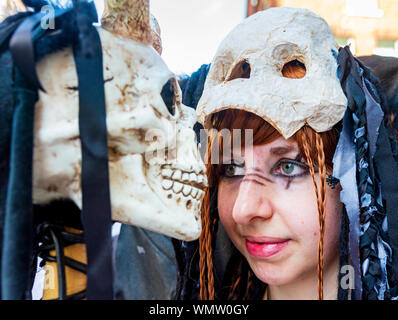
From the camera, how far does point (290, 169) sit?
0.96m

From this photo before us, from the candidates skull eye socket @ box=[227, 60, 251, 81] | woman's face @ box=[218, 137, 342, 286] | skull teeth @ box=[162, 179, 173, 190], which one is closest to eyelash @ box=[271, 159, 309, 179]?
woman's face @ box=[218, 137, 342, 286]

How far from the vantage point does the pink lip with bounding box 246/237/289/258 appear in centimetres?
94

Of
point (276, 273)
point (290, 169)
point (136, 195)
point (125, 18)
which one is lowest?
point (276, 273)

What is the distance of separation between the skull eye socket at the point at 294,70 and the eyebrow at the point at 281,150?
20cm

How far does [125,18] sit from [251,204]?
53 centimetres

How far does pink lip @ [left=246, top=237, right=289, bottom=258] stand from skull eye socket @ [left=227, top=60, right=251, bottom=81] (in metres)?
0.46

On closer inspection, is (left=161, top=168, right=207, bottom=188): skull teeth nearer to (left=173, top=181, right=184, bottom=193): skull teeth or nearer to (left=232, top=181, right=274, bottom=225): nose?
(left=173, top=181, right=184, bottom=193): skull teeth

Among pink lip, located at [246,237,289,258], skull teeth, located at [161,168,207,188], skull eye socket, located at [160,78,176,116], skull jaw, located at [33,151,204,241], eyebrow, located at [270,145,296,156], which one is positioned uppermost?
skull eye socket, located at [160,78,176,116]

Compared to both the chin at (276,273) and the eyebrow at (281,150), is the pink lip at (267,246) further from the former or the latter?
the eyebrow at (281,150)

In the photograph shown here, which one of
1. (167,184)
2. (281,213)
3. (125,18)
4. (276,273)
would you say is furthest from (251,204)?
(125,18)

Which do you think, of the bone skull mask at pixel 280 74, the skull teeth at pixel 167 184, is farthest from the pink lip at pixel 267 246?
the skull teeth at pixel 167 184

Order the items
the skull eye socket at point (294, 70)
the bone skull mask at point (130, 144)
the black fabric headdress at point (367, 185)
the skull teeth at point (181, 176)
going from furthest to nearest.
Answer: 1. the skull eye socket at point (294, 70)
2. the black fabric headdress at point (367, 185)
3. the skull teeth at point (181, 176)
4. the bone skull mask at point (130, 144)

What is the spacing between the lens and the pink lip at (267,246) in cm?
94

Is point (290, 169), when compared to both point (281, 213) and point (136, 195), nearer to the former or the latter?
point (281, 213)
